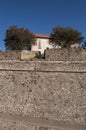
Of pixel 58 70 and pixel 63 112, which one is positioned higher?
pixel 58 70

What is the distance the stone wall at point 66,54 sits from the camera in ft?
34.1

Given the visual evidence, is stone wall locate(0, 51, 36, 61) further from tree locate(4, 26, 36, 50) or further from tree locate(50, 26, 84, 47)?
tree locate(50, 26, 84, 47)

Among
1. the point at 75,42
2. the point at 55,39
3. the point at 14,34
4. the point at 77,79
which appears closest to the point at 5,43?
the point at 14,34

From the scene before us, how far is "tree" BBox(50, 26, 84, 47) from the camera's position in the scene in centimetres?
1731

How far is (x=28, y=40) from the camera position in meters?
18.1

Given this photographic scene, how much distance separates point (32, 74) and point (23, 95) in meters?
1.03

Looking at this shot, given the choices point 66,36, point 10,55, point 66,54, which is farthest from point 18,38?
point 66,54

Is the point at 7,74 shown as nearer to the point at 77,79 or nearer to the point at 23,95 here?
the point at 23,95

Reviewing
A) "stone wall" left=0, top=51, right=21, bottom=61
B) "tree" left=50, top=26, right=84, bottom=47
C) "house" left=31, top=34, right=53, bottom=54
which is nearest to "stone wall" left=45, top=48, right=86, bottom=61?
"stone wall" left=0, top=51, right=21, bottom=61

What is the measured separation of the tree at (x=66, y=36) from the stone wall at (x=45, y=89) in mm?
7140

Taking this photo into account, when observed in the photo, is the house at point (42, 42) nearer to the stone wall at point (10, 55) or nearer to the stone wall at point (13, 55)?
the stone wall at point (13, 55)

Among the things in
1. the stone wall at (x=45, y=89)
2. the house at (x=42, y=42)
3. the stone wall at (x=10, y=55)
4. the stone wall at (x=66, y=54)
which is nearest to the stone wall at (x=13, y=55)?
the stone wall at (x=10, y=55)

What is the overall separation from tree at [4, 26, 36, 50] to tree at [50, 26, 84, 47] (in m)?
2.07

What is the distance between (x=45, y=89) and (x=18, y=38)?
334 inches
